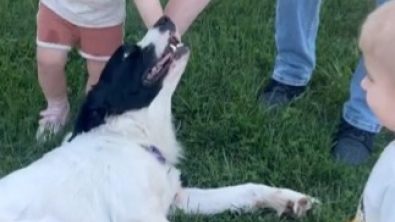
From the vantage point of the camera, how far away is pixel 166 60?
398 centimetres

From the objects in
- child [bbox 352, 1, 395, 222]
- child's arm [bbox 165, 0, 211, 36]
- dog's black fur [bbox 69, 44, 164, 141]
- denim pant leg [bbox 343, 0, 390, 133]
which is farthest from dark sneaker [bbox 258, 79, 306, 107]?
child [bbox 352, 1, 395, 222]

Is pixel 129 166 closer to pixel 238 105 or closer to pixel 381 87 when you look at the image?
pixel 238 105

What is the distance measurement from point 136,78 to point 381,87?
1392 mm

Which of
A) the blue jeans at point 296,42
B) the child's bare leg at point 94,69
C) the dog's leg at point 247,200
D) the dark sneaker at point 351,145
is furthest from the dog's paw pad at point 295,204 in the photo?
the child's bare leg at point 94,69

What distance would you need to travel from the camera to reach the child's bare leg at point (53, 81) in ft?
14.8

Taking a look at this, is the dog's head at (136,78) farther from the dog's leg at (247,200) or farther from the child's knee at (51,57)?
the child's knee at (51,57)

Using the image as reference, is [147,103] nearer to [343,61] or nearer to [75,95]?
[75,95]

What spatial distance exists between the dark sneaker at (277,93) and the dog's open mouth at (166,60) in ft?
2.57

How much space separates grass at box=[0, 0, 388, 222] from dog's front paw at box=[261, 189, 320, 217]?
40mm

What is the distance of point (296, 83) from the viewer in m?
4.82

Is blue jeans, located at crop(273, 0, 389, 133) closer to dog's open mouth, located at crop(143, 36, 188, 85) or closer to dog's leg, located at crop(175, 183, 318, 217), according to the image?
dog's leg, located at crop(175, 183, 318, 217)

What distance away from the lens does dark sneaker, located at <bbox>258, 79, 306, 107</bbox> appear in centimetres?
472

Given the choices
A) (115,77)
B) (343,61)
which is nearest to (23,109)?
(115,77)

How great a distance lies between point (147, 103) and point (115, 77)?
0.52ft
